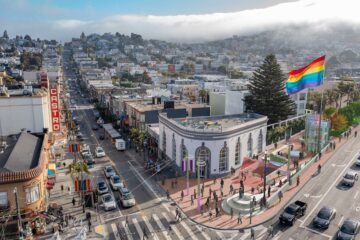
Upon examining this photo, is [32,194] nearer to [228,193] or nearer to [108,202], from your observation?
[108,202]

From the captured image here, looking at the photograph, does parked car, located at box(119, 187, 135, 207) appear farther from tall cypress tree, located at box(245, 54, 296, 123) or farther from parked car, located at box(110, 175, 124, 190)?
tall cypress tree, located at box(245, 54, 296, 123)

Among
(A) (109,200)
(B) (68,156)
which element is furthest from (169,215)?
(B) (68,156)

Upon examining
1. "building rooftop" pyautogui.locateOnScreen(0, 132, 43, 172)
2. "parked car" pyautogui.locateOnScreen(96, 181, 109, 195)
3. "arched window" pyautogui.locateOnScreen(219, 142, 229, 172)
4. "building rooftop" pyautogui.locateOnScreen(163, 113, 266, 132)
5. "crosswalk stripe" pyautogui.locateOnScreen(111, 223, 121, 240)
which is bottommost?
"crosswalk stripe" pyautogui.locateOnScreen(111, 223, 121, 240)

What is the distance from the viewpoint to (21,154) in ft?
102

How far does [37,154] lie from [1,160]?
13.1ft

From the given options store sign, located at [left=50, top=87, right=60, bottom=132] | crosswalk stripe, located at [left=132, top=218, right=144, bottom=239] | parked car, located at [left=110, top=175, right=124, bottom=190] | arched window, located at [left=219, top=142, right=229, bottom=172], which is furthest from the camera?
store sign, located at [left=50, top=87, right=60, bottom=132]

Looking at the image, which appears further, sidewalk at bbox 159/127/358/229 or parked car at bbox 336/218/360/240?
sidewalk at bbox 159/127/358/229

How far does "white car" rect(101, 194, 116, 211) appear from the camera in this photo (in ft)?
105

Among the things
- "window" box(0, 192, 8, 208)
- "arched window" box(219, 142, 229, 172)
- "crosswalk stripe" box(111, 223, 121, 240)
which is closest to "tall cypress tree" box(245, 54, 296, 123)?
"arched window" box(219, 142, 229, 172)

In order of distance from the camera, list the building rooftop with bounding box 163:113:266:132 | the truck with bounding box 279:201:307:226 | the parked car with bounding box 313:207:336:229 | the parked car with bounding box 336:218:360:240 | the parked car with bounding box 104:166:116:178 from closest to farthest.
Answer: the parked car with bounding box 336:218:360:240 → the parked car with bounding box 313:207:336:229 → the truck with bounding box 279:201:307:226 → the building rooftop with bounding box 163:113:266:132 → the parked car with bounding box 104:166:116:178

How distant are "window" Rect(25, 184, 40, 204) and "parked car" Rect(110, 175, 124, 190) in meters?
10.3

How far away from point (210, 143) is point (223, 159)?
2.95 meters

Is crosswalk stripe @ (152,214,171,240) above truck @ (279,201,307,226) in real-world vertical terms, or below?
below

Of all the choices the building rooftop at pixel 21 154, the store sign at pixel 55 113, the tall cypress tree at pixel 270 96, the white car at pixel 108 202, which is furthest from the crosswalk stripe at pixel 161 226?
the tall cypress tree at pixel 270 96
